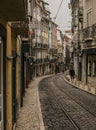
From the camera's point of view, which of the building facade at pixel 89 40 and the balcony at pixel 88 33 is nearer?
the building facade at pixel 89 40

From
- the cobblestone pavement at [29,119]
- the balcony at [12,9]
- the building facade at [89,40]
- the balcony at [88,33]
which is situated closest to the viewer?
the balcony at [12,9]

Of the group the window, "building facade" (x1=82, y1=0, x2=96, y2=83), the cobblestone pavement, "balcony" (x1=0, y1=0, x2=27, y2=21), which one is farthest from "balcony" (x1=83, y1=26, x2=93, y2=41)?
"balcony" (x1=0, y1=0, x2=27, y2=21)

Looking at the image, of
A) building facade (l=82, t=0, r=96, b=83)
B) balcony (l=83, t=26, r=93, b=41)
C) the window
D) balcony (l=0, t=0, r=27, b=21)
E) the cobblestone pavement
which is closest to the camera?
balcony (l=0, t=0, r=27, b=21)

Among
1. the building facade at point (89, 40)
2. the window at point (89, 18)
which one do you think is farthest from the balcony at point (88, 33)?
the window at point (89, 18)

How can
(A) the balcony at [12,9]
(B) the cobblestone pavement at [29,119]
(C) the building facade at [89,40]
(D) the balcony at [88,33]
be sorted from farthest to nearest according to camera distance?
(D) the balcony at [88,33] → (C) the building facade at [89,40] → (B) the cobblestone pavement at [29,119] → (A) the balcony at [12,9]

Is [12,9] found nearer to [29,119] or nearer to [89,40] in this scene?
[29,119]

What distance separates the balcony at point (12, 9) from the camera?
6.90 metres

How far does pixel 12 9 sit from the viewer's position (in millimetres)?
7574

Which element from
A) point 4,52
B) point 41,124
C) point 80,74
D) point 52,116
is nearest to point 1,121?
point 4,52

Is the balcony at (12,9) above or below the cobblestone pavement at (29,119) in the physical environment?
above

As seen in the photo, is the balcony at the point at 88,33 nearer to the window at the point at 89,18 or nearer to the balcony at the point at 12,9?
the window at the point at 89,18

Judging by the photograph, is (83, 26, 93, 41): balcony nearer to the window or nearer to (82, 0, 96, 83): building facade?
(82, 0, 96, 83): building facade

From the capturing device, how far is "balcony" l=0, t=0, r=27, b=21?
690cm

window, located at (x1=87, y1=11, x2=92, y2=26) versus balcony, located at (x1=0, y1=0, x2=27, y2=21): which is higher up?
window, located at (x1=87, y1=11, x2=92, y2=26)
